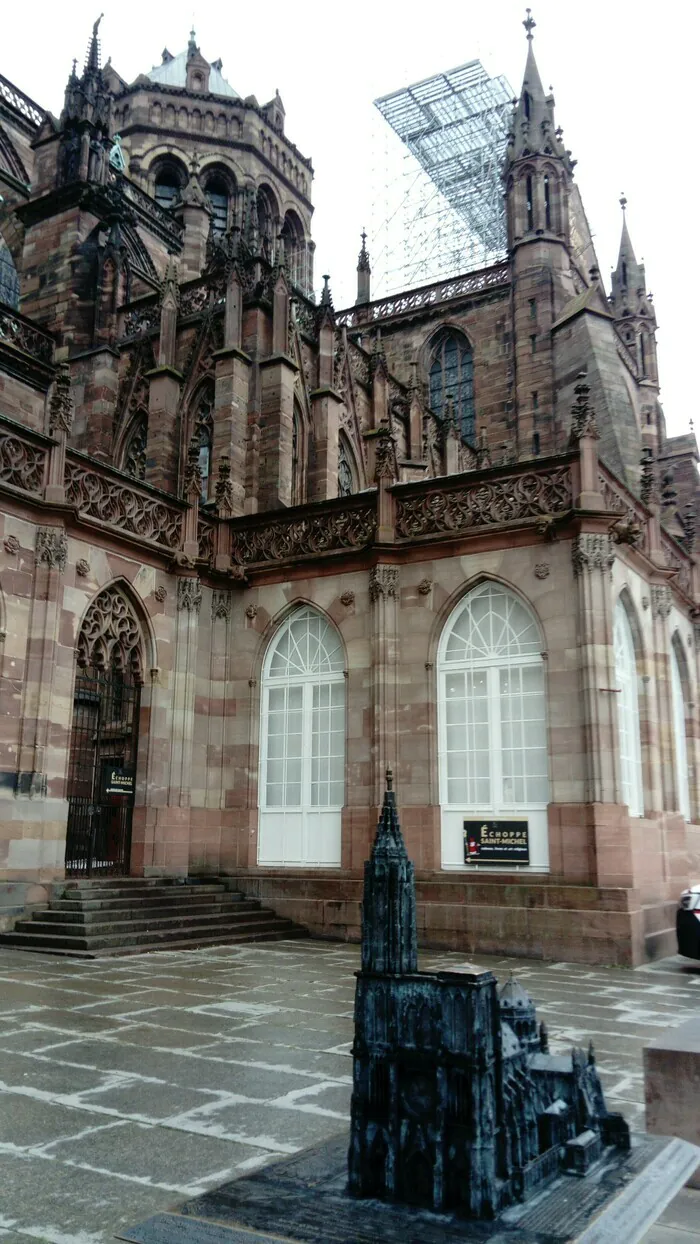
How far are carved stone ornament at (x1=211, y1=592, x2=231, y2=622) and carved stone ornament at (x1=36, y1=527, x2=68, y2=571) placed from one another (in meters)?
3.44

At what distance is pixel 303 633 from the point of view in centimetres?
1622

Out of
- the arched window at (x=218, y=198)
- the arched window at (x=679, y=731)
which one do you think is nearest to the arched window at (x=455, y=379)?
the arched window at (x=218, y=198)

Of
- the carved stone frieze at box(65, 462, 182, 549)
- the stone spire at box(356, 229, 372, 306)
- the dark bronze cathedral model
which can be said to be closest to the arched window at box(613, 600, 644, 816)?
the carved stone frieze at box(65, 462, 182, 549)

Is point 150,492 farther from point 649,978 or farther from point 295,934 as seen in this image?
point 649,978

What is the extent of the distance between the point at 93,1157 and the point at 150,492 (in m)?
12.1

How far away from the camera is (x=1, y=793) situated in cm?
1259

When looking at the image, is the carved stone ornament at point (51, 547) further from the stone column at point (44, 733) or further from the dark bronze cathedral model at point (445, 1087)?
the dark bronze cathedral model at point (445, 1087)

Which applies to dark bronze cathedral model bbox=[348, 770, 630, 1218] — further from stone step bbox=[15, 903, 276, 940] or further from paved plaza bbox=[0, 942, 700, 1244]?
stone step bbox=[15, 903, 276, 940]

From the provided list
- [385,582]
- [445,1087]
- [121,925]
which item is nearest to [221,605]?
[385,582]

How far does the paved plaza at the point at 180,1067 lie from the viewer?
13.1ft

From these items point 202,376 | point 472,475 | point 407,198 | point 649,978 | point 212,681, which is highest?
point 407,198

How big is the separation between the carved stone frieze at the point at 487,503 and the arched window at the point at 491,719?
1061mm

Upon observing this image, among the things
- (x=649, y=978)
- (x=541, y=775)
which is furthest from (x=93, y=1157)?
(x=541, y=775)

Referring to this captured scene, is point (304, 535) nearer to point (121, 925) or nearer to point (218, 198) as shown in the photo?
point (121, 925)
